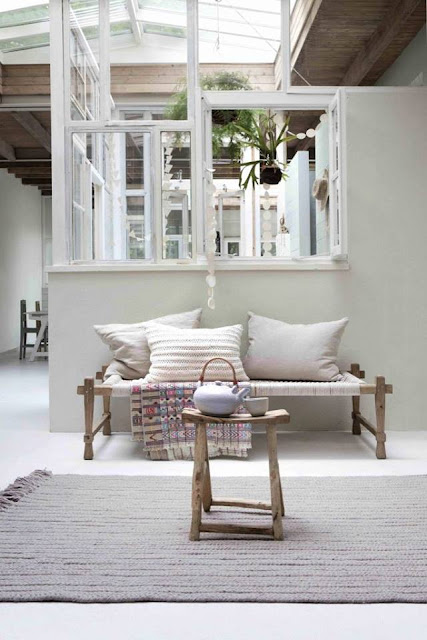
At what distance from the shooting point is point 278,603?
2773mm

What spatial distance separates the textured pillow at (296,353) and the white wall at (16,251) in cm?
1114

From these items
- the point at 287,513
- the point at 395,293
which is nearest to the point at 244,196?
the point at 395,293

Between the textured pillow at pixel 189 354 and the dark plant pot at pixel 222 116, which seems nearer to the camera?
the textured pillow at pixel 189 354

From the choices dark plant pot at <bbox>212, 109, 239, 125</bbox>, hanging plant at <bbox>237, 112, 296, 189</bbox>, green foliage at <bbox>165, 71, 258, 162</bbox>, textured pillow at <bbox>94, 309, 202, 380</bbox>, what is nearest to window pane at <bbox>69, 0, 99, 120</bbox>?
green foliage at <bbox>165, 71, 258, 162</bbox>

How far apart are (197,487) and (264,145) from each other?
4.20 m

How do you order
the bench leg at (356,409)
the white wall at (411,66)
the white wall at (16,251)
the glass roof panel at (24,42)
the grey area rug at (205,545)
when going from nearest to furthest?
1. the grey area rug at (205,545)
2. the bench leg at (356,409)
3. the white wall at (411,66)
4. the glass roof panel at (24,42)
5. the white wall at (16,251)

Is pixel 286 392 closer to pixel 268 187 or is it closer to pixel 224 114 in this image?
pixel 268 187

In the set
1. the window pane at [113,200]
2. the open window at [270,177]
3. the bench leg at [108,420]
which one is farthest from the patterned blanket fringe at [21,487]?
the open window at [270,177]

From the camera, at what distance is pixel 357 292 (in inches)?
259

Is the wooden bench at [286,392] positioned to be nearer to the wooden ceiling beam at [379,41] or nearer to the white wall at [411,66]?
the wooden ceiling beam at [379,41]

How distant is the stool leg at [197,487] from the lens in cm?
347

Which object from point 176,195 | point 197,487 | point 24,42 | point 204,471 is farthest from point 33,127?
point 197,487

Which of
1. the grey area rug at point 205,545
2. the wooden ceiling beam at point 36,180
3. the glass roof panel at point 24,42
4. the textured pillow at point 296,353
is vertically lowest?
the grey area rug at point 205,545
